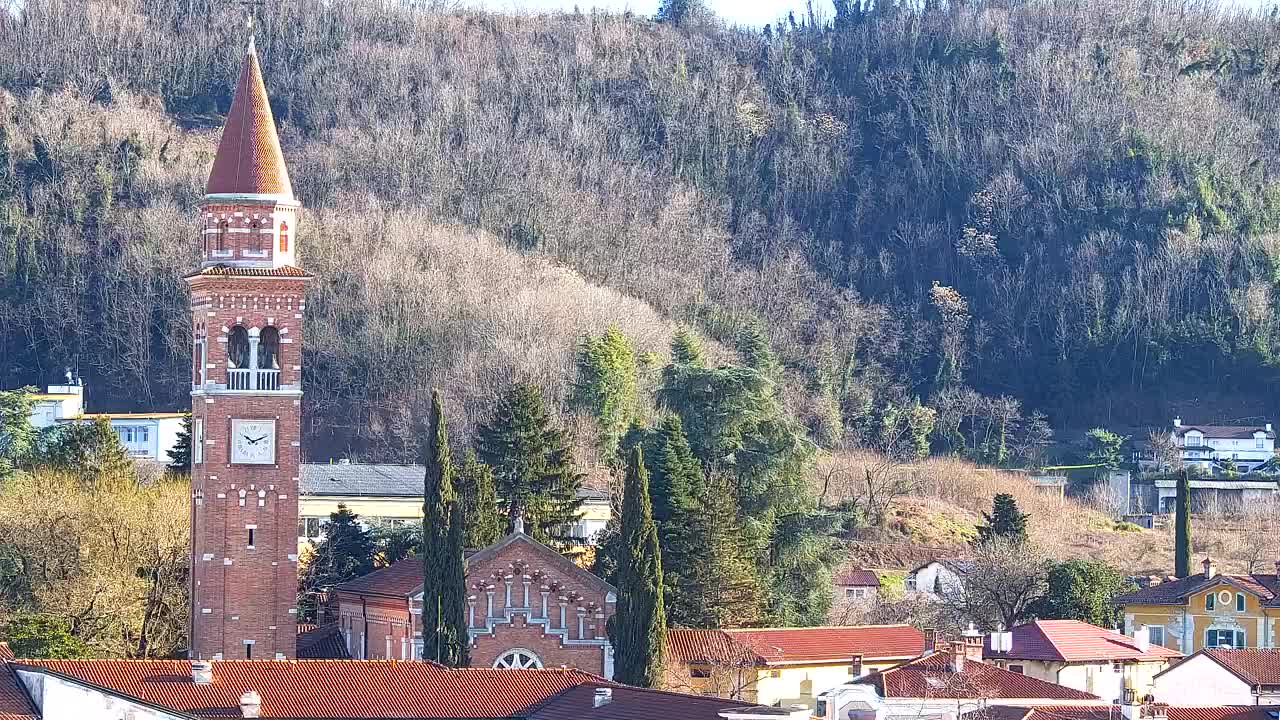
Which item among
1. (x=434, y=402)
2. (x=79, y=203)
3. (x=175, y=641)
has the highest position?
(x=79, y=203)

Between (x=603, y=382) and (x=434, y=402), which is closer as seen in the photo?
(x=434, y=402)

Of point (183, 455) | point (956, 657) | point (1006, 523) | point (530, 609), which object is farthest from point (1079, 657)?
point (183, 455)

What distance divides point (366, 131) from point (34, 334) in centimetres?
2587

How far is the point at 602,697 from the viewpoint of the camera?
4769 cm

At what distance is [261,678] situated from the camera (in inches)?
2034

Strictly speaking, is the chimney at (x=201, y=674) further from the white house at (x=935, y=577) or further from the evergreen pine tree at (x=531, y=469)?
the white house at (x=935, y=577)

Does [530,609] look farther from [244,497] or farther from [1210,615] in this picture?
[1210,615]

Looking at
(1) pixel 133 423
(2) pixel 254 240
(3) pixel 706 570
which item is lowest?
(3) pixel 706 570

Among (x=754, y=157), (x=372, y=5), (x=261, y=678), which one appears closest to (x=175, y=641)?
(x=261, y=678)

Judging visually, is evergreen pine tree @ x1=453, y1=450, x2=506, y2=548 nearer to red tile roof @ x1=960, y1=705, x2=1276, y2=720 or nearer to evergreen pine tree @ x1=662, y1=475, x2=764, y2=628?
evergreen pine tree @ x1=662, y1=475, x2=764, y2=628

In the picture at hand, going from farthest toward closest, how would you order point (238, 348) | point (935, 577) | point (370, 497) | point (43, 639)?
point (370, 497) → point (935, 577) → point (238, 348) → point (43, 639)

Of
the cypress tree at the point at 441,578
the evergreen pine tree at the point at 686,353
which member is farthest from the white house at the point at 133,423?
the cypress tree at the point at 441,578

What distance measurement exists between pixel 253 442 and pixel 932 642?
17.0 metres

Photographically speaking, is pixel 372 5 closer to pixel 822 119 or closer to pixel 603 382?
pixel 822 119
